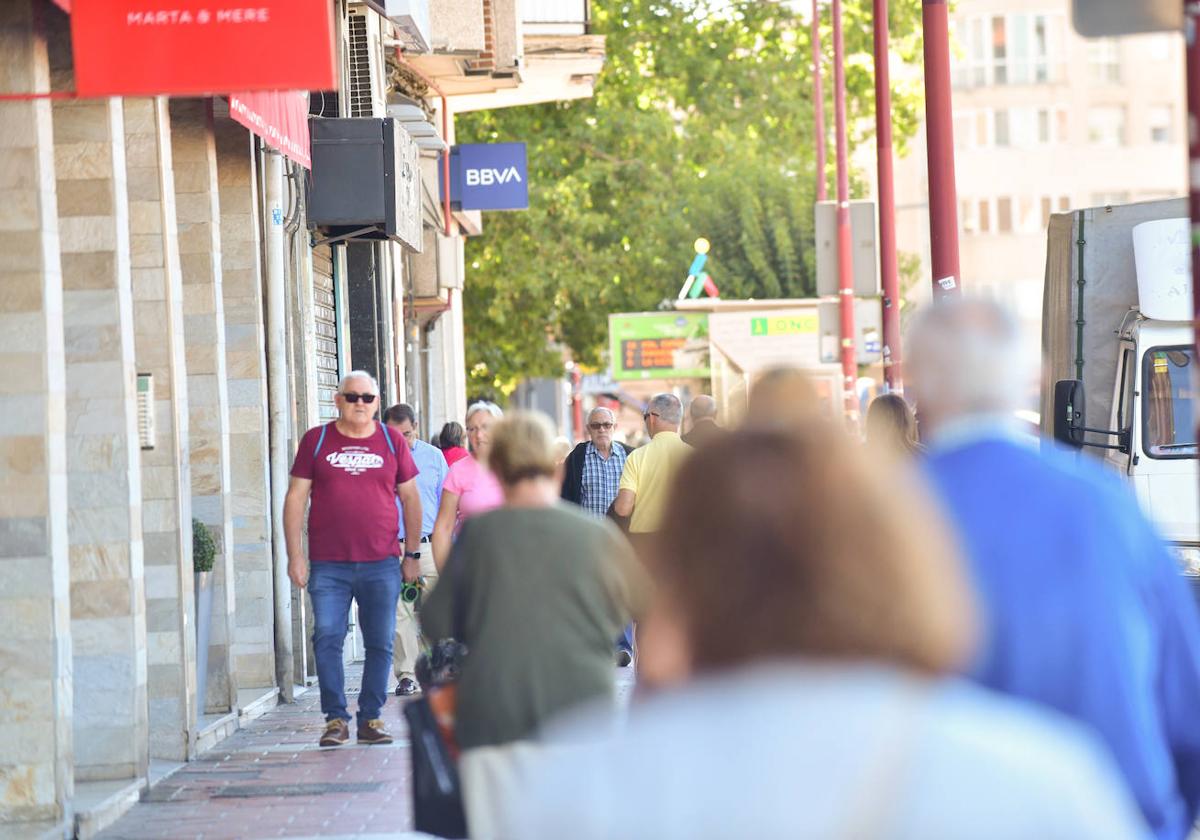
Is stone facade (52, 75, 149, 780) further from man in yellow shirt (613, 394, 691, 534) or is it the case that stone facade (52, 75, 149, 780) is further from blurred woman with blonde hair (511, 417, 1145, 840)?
blurred woman with blonde hair (511, 417, 1145, 840)

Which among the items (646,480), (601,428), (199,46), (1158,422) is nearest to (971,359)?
(199,46)

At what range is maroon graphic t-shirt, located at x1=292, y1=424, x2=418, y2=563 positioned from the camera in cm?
1089

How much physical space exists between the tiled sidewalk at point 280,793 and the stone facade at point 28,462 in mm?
523

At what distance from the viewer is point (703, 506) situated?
221 cm

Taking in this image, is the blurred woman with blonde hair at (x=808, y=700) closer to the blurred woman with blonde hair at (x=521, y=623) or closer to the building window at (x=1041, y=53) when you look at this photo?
the blurred woman with blonde hair at (x=521, y=623)

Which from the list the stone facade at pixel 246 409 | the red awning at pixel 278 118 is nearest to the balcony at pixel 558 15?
the red awning at pixel 278 118

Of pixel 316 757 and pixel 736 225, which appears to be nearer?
pixel 316 757

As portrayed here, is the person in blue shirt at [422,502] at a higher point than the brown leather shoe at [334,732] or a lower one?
higher

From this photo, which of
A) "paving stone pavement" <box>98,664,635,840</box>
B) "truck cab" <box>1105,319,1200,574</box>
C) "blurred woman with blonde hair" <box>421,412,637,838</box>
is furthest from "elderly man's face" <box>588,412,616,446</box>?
"blurred woman with blonde hair" <box>421,412,637,838</box>

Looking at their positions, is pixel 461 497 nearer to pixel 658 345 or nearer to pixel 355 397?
pixel 355 397

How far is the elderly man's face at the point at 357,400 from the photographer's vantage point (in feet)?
35.3

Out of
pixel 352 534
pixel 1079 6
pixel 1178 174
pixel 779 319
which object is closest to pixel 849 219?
pixel 779 319

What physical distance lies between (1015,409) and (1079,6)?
8.76 ft

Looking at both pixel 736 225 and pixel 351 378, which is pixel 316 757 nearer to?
pixel 351 378
